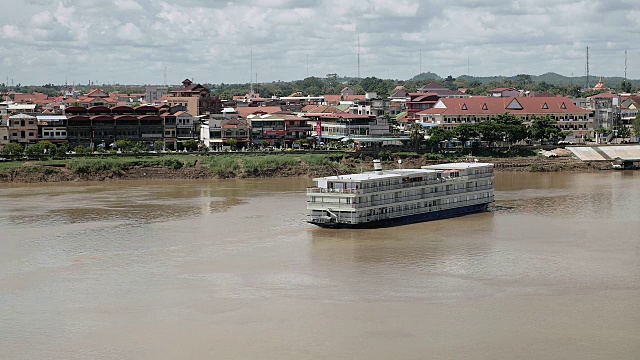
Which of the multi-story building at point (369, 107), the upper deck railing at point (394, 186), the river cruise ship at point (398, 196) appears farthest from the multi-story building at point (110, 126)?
the upper deck railing at point (394, 186)

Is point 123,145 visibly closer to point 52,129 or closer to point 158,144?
point 158,144

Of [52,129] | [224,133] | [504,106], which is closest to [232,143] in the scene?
[224,133]

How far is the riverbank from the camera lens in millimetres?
46656

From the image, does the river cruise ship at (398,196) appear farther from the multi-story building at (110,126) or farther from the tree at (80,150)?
the multi-story building at (110,126)

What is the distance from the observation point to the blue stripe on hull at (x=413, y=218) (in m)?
30.3

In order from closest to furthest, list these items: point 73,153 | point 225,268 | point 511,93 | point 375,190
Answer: point 225,268 → point 375,190 → point 73,153 → point 511,93

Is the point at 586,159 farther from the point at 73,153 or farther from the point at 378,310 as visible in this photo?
the point at 378,310

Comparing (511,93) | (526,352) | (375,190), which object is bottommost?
(526,352)

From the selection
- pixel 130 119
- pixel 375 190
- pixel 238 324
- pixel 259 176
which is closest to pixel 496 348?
pixel 238 324

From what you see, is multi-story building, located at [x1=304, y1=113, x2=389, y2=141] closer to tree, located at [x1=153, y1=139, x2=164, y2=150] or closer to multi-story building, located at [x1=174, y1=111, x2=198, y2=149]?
multi-story building, located at [x1=174, y1=111, x2=198, y2=149]

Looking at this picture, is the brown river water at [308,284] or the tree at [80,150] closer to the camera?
the brown river water at [308,284]

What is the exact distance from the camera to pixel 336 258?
26.0m

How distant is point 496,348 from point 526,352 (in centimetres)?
62

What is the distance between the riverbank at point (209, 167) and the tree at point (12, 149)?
1743mm
